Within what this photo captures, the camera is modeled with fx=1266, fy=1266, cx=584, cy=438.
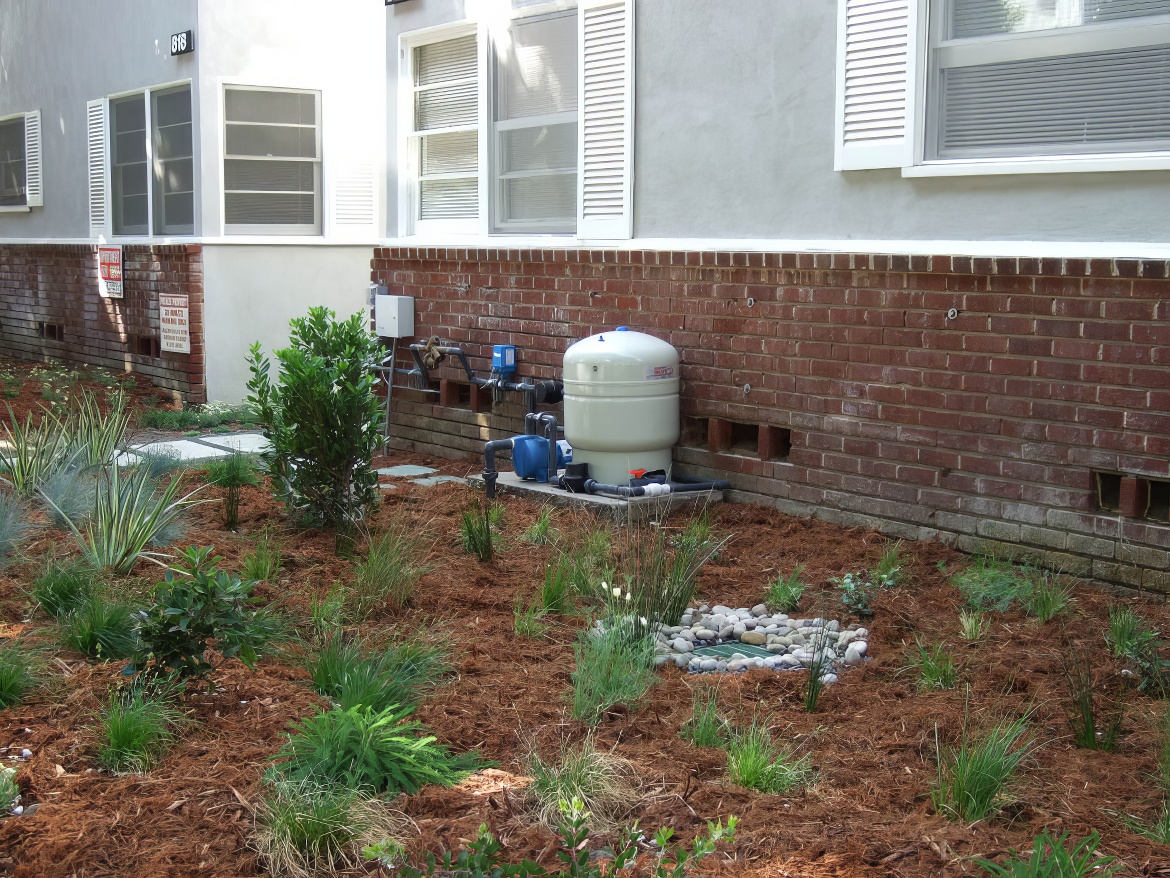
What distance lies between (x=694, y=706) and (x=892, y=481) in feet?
9.49

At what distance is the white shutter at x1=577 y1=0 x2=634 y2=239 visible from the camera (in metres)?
8.02

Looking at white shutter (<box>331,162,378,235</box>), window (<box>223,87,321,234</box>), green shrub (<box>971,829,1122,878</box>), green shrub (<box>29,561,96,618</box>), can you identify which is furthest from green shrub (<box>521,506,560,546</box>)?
window (<box>223,87,321,234</box>)

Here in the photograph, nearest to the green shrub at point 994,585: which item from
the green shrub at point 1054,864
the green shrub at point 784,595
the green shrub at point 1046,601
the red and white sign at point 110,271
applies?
the green shrub at point 1046,601

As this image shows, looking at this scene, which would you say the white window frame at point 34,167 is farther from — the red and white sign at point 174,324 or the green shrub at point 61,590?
the green shrub at point 61,590

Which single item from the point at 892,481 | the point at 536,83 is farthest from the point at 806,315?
the point at 536,83

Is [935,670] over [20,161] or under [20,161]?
under

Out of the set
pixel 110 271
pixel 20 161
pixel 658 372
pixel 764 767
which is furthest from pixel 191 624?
pixel 20 161

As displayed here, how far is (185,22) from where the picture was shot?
42.3 feet

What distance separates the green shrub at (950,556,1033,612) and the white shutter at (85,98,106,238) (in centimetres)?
1194

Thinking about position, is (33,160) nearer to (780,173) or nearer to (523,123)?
(523,123)

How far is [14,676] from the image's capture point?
13.8 ft

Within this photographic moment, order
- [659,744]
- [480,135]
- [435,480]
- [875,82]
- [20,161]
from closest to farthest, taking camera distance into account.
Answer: [659,744] < [875,82] < [435,480] < [480,135] < [20,161]

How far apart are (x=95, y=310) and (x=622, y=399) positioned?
32.1ft

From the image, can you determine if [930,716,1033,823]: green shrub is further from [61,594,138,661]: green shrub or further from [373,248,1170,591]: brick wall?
[61,594,138,661]: green shrub
